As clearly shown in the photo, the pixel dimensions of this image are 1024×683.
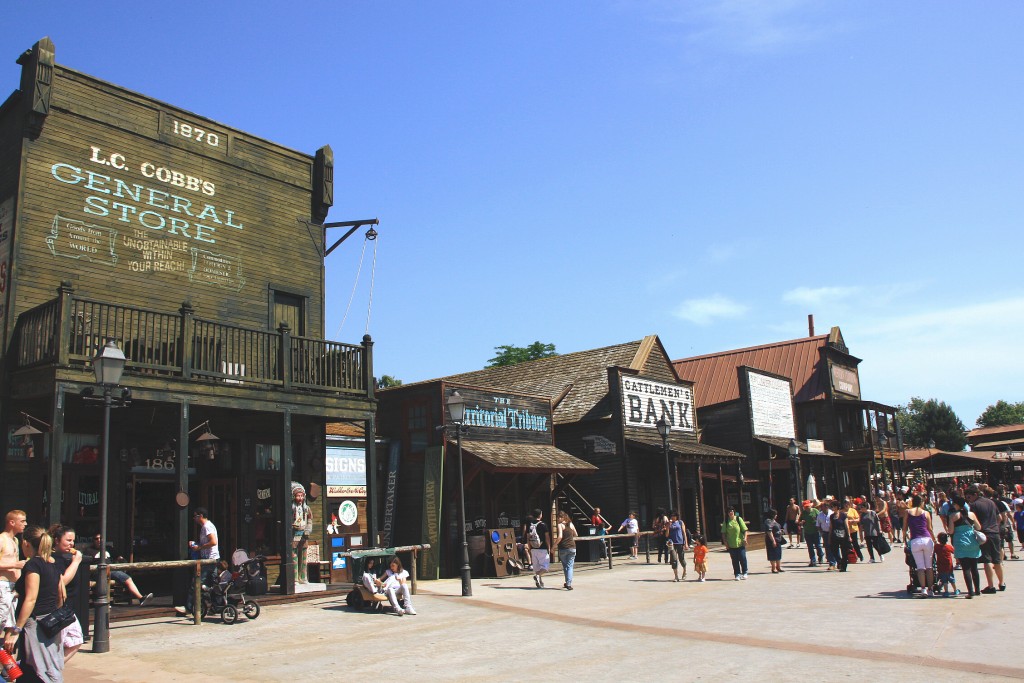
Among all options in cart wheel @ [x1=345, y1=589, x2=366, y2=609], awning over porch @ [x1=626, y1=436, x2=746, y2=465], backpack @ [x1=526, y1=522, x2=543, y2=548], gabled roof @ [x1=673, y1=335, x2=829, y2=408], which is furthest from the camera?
gabled roof @ [x1=673, y1=335, x2=829, y2=408]

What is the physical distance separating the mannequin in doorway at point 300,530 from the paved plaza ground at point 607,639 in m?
1.79

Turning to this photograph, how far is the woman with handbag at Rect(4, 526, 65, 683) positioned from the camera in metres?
7.71

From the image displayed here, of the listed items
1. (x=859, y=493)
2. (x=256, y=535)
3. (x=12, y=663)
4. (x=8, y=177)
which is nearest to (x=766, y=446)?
(x=859, y=493)

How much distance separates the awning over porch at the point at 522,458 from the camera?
2147 centimetres

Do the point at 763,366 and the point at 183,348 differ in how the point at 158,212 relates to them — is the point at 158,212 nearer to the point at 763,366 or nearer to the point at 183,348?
the point at 183,348

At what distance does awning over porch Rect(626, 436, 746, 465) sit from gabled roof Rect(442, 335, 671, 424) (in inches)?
59.3

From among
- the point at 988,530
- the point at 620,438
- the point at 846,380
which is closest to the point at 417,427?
the point at 620,438

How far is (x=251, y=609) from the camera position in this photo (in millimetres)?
13273

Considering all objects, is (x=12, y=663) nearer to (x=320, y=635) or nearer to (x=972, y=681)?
(x=320, y=635)

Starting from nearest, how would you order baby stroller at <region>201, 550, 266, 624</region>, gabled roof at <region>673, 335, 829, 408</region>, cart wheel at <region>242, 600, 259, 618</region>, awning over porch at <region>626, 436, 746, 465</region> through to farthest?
1. baby stroller at <region>201, 550, 266, 624</region>
2. cart wheel at <region>242, 600, 259, 618</region>
3. awning over porch at <region>626, 436, 746, 465</region>
4. gabled roof at <region>673, 335, 829, 408</region>

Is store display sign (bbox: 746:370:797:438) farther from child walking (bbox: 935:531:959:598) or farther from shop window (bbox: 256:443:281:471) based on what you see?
shop window (bbox: 256:443:281:471)

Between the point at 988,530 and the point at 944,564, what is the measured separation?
93 cm

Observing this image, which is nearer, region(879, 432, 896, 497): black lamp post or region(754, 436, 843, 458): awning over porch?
region(754, 436, 843, 458): awning over porch

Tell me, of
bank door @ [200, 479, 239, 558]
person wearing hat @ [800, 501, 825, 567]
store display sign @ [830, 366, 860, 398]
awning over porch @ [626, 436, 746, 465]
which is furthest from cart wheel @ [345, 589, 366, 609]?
store display sign @ [830, 366, 860, 398]
